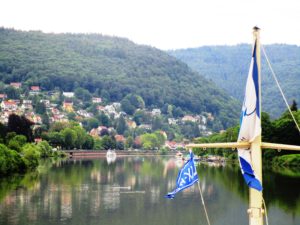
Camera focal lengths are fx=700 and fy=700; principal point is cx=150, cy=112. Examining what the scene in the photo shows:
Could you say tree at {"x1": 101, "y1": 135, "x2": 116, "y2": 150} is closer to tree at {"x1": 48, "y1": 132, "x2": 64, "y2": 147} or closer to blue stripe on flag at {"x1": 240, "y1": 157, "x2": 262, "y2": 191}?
tree at {"x1": 48, "y1": 132, "x2": 64, "y2": 147}

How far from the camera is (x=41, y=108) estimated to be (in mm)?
180625

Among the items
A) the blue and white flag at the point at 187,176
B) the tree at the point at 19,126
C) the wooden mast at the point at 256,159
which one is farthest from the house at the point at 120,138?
the wooden mast at the point at 256,159

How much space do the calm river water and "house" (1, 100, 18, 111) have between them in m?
118

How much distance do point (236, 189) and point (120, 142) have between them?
126 m

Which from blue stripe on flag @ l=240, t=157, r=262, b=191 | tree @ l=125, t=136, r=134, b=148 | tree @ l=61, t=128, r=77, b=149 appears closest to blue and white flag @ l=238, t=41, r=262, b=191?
blue stripe on flag @ l=240, t=157, r=262, b=191

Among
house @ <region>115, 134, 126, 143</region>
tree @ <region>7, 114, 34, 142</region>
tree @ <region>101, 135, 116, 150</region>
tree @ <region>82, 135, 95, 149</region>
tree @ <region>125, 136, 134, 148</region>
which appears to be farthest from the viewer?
house @ <region>115, 134, 126, 143</region>

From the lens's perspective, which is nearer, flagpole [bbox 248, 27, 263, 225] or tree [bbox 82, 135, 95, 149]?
flagpole [bbox 248, 27, 263, 225]

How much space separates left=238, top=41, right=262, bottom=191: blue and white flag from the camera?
31.9 ft

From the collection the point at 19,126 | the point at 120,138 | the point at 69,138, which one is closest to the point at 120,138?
the point at 120,138

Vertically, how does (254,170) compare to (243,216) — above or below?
above

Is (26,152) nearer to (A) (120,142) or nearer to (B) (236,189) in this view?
(B) (236,189)

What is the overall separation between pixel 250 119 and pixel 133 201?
35.8 m

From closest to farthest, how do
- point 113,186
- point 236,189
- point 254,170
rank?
point 254,170, point 236,189, point 113,186

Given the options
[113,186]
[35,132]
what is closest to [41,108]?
[35,132]
